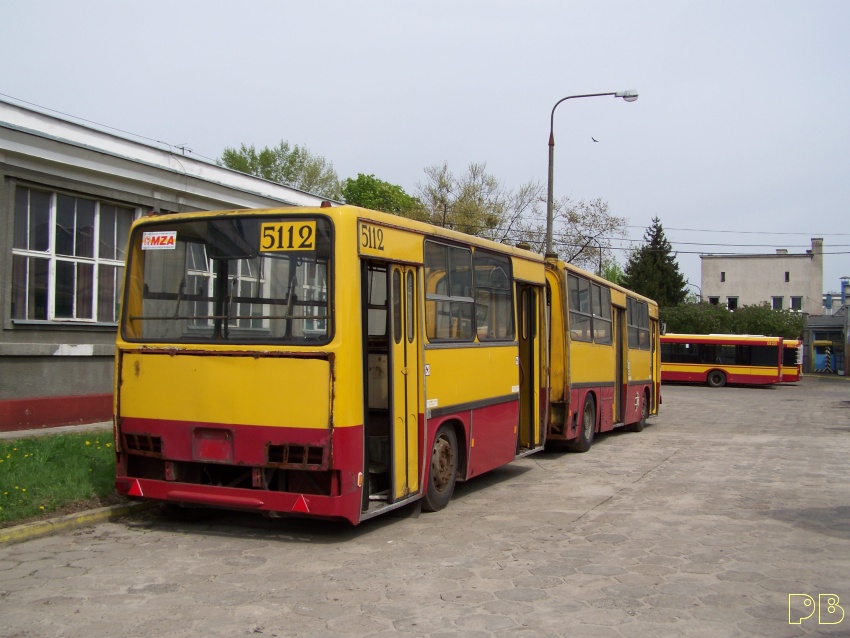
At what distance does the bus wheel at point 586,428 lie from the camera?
14508mm

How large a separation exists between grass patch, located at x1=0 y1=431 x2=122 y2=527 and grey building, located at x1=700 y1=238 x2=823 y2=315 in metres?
70.1

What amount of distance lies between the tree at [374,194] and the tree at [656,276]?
2066cm

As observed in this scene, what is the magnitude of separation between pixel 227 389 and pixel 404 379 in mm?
1637

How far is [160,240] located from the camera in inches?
313

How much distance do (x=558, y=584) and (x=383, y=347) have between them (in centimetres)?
287

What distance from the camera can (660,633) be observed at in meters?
5.19

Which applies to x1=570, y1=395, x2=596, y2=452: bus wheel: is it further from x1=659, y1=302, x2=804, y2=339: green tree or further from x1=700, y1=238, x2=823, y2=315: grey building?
x1=700, y1=238, x2=823, y2=315: grey building

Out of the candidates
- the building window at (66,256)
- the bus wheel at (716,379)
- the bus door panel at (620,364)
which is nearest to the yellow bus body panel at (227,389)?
the building window at (66,256)

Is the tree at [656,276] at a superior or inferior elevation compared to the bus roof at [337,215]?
superior

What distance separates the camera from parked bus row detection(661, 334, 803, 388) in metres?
42.2

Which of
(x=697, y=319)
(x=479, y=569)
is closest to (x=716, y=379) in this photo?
(x=697, y=319)

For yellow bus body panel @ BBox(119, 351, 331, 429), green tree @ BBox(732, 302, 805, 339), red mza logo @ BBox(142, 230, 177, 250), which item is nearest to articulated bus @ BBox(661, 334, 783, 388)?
green tree @ BBox(732, 302, 805, 339)

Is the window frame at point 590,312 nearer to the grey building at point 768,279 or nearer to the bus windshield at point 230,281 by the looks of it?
the bus windshield at point 230,281

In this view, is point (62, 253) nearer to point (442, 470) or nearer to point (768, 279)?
point (442, 470)
